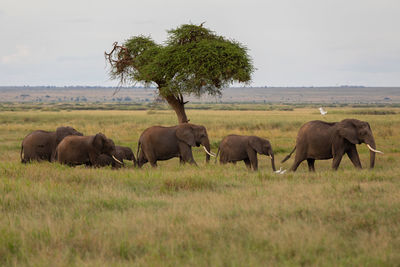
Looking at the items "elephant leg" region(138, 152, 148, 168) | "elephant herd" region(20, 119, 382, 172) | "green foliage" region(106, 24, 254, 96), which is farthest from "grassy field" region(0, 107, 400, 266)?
"green foliage" region(106, 24, 254, 96)

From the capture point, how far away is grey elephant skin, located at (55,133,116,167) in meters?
14.6

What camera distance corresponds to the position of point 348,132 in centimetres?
1457

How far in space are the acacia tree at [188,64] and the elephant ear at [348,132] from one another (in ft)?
28.6

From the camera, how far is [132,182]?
11539mm

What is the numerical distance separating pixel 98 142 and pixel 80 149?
0.58m

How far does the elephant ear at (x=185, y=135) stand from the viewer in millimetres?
15523

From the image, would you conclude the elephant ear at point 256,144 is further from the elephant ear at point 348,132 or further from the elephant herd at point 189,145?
the elephant ear at point 348,132

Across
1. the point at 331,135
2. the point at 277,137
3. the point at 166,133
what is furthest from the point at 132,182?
the point at 277,137

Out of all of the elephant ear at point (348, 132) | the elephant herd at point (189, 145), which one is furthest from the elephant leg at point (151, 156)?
the elephant ear at point (348, 132)

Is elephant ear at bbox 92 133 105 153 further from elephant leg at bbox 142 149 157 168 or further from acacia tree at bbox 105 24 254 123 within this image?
acacia tree at bbox 105 24 254 123

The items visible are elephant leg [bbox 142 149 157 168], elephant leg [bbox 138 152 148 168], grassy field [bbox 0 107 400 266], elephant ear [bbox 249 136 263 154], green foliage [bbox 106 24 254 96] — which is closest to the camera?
grassy field [bbox 0 107 400 266]

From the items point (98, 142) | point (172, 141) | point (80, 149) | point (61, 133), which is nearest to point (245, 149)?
point (172, 141)

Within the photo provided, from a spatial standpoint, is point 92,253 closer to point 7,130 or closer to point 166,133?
point 166,133

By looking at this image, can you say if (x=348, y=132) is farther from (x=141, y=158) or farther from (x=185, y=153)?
(x=141, y=158)
